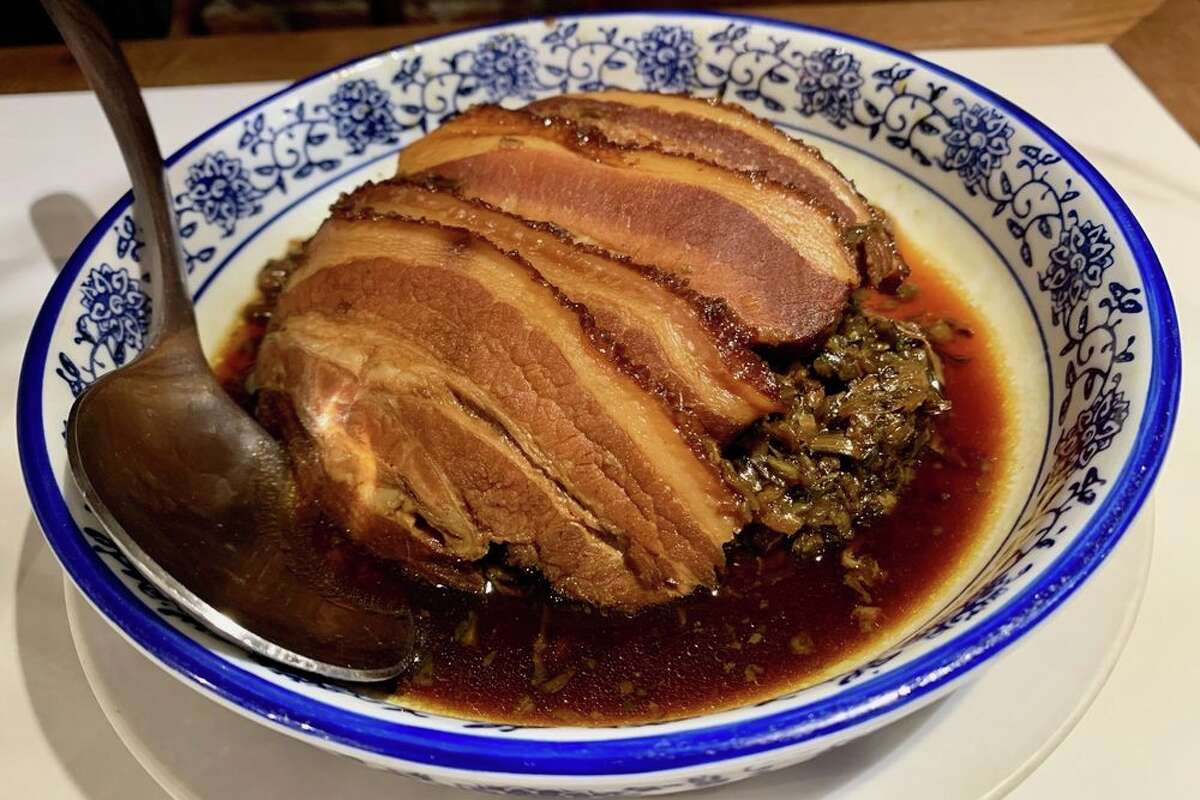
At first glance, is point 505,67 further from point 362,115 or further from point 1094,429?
point 1094,429

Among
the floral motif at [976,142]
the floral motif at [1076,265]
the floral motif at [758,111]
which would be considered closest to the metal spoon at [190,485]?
the floral motif at [758,111]

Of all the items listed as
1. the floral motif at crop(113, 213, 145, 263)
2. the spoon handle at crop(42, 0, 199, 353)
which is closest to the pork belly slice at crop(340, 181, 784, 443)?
the spoon handle at crop(42, 0, 199, 353)

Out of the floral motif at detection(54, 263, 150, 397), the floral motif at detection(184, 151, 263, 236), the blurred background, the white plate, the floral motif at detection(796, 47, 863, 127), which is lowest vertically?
the white plate

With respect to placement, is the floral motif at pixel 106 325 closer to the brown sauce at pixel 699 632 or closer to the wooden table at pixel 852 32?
the brown sauce at pixel 699 632

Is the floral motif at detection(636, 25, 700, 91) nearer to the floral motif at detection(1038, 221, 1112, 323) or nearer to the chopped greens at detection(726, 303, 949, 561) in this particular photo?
the chopped greens at detection(726, 303, 949, 561)

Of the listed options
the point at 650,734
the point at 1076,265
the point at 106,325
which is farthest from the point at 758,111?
the point at 650,734
